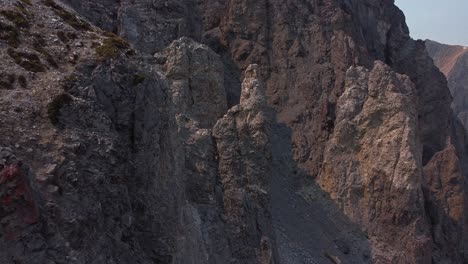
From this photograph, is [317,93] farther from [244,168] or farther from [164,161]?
[164,161]

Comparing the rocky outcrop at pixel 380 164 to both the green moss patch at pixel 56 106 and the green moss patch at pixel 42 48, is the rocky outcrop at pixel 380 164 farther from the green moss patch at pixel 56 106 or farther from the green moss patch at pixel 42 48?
the green moss patch at pixel 56 106

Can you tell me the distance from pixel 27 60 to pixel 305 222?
128 feet

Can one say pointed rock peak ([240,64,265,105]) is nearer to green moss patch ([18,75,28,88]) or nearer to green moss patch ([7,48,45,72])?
green moss patch ([7,48,45,72])

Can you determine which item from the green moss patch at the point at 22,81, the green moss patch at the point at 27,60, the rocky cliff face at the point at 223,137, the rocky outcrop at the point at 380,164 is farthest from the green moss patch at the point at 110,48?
the rocky outcrop at the point at 380,164

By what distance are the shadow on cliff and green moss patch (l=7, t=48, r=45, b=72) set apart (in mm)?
29165

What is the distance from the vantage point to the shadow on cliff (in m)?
51.5

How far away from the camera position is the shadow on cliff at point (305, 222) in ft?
169

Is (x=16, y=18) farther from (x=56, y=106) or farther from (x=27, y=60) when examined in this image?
(x=56, y=106)

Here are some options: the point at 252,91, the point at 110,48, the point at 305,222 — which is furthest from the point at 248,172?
the point at 110,48

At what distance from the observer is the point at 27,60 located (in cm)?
2112

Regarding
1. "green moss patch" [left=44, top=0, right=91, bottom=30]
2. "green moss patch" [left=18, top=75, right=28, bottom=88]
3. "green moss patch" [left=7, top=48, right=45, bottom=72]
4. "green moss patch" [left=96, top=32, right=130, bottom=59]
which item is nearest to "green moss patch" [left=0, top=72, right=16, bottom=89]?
"green moss patch" [left=18, top=75, right=28, bottom=88]

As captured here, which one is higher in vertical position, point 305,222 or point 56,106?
point 56,106

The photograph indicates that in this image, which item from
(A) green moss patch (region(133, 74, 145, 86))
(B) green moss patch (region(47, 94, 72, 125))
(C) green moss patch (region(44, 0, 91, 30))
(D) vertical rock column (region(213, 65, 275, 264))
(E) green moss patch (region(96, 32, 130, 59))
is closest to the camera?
(B) green moss patch (region(47, 94, 72, 125))

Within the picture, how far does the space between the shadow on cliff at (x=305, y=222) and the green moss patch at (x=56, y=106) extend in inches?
1146
